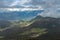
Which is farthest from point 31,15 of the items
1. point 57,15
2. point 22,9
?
point 57,15

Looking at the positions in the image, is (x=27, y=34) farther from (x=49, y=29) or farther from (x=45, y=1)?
(x=45, y=1)

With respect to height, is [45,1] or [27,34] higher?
[45,1]

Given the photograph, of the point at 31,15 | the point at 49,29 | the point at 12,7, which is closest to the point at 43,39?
the point at 49,29

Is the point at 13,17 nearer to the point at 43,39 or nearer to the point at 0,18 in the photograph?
the point at 0,18

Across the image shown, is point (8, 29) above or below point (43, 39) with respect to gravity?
above

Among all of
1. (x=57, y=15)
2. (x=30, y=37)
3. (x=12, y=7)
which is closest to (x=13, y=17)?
(x=12, y=7)

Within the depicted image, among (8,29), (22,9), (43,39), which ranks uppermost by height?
(22,9)

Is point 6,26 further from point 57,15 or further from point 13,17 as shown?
point 57,15
